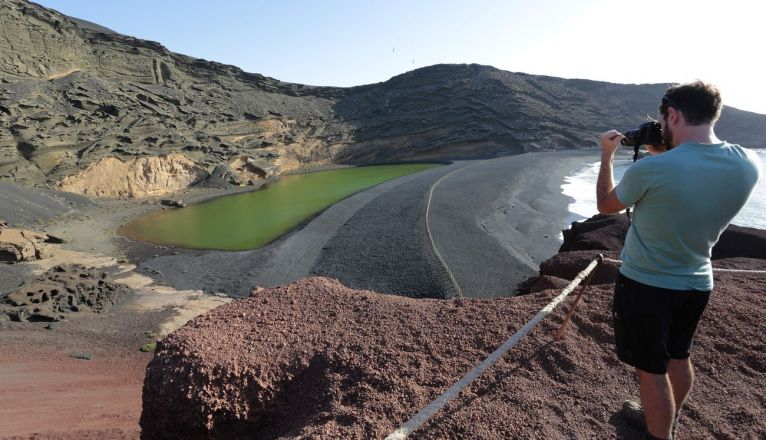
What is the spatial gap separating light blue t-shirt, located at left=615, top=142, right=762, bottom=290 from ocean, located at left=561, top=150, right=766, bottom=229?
39.7 ft

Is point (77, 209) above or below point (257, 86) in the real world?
below

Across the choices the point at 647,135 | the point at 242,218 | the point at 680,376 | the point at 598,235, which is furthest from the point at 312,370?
the point at 242,218

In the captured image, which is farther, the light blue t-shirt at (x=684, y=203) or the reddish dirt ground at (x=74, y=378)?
the reddish dirt ground at (x=74, y=378)

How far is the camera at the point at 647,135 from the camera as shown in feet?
6.58

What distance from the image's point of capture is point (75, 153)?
65.3 ft

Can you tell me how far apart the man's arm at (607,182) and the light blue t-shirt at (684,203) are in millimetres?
70

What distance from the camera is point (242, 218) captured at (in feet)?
60.1

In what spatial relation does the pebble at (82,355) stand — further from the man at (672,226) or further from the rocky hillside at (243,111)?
the rocky hillside at (243,111)

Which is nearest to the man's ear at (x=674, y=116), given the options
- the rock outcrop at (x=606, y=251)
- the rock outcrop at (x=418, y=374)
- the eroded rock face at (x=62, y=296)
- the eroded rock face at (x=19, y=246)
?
the rock outcrop at (x=418, y=374)

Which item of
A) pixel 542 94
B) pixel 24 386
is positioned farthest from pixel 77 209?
pixel 542 94

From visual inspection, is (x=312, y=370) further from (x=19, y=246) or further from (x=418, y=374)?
(x=19, y=246)

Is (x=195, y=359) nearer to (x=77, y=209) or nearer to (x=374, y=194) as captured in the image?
(x=374, y=194)

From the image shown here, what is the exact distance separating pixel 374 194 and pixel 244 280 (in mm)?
9923

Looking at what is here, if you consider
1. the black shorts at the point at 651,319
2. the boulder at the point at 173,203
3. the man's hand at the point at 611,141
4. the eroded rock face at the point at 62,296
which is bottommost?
the eroded rock face at the point at 62,296
